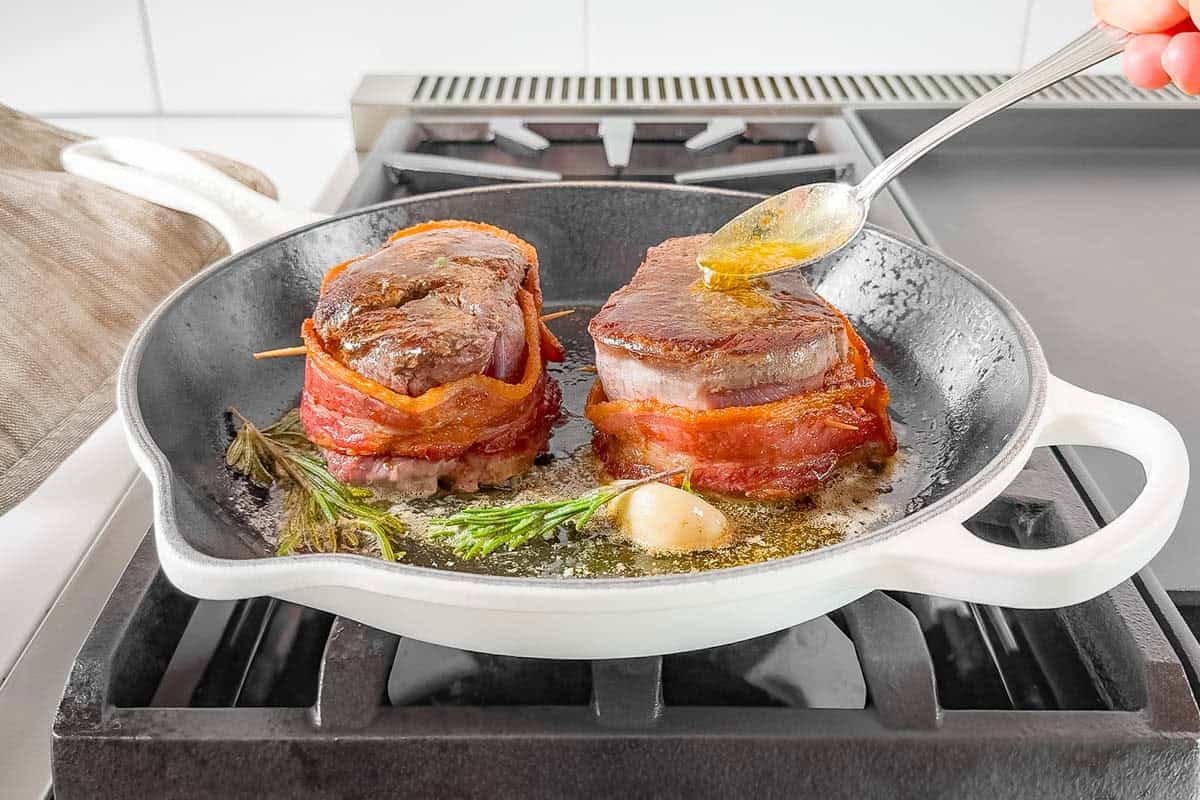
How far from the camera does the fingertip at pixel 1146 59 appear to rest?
3.21 ft

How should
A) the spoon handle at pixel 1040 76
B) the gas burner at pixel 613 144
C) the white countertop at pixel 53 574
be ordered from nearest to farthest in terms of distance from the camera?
the white countertop at pixel 53 574 → the spoon handle at pixel 1040 76 → the gas burner at pixel 613 144

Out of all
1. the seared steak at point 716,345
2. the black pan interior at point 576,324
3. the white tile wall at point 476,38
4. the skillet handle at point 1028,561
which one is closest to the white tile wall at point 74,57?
the white tile wall at point 476,38

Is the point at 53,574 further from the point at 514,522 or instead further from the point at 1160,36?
the point at 1160,36

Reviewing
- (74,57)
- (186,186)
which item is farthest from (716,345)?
(74,57)

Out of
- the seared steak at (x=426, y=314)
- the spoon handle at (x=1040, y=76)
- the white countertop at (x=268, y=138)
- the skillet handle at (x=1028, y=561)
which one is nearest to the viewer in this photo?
the skillet handle at (x=1028, y=561)

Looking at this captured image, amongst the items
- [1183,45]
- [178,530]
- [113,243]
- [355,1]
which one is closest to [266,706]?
[178,530]

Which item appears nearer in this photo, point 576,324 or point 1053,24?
point 576,324

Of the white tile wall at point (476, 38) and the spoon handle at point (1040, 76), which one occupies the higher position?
the spoon handle at point (1040, 76)

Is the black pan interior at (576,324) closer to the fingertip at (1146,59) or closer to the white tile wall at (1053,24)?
the fingertip at (1146,59)

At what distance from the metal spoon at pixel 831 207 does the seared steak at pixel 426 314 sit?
0.19 m

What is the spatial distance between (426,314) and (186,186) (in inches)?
18.7

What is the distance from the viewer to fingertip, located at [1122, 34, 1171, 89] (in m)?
0.98

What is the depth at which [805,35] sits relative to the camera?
93.0 inches

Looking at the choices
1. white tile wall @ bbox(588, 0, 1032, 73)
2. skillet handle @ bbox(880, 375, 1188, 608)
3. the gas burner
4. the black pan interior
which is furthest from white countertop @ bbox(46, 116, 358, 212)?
skillet handle @ bbox(880, 375, 1188, 608)
